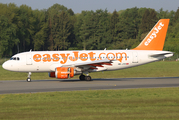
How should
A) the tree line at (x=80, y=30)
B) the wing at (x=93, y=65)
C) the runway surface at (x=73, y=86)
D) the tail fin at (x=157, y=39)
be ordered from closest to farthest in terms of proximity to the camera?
the runway surface at (x=73, y=86) < the wing at (x=93, y=65) < the tail fin at (x=157, y=39) < the tree line at (x=80, y=30)

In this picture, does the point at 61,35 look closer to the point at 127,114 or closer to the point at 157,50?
the point at 157,50

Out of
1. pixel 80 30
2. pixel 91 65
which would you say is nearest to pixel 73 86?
pixel 91 65

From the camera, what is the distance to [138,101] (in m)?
16.0

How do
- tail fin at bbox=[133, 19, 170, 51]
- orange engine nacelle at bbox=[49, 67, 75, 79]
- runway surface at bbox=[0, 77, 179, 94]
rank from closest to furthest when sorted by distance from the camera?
runway surface at bbox=[0, 77, 179, 94] < orange engine nacelle at bbox=[49, 67, 75, 79] < tail fin at bbox=[133, 19, 170, 51]

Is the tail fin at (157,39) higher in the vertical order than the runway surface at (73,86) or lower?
higher

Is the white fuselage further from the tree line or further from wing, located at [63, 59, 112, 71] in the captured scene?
the tree line

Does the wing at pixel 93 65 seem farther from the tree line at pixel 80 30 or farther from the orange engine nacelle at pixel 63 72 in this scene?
the tree line at pixel 80 30

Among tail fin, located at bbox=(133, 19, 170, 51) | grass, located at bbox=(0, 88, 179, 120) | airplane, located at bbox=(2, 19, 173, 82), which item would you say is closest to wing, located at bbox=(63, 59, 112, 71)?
airplane, located at bbox=(2, 19, 173, 82)

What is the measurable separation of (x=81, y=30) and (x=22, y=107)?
12247 cm

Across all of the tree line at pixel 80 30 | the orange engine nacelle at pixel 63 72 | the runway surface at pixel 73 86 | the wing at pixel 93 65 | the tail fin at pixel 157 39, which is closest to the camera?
the runway surface at pixel 73 86

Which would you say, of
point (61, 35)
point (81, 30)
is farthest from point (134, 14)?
point (61, 35)

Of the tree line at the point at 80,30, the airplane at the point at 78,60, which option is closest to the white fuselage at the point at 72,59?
the airplane at the point at 78,60

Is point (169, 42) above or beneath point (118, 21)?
beneath

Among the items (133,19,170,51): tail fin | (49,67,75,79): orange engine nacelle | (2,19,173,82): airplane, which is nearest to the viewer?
(49,67,75,79): orange engine nacelle
